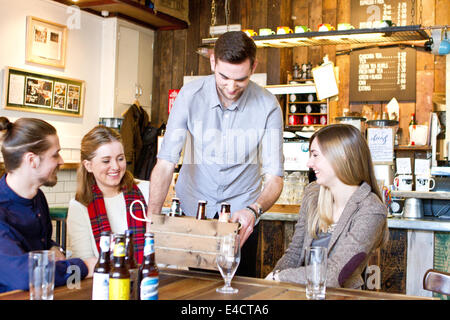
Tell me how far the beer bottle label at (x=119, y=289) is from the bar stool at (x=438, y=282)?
44.4 inches

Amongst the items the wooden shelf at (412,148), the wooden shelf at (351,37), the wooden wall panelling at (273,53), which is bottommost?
the wooden shelf at (412,148)

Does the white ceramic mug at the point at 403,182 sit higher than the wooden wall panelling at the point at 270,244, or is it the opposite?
the white ceramic mug at the point at 403,182

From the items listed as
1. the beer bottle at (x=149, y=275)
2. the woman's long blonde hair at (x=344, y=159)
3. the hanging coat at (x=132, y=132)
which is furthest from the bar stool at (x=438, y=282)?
the hanging coat at (x=132, y=132)

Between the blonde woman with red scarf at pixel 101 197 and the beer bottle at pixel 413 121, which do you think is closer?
the blonde woman with red scarf at pixel 101 197

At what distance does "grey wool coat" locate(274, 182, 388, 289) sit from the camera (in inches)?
80.4

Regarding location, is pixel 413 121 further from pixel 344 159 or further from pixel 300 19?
pixel 344 159

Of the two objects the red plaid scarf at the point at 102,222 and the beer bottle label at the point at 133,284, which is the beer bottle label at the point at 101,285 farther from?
the red plaid scarf at the point at 102,222

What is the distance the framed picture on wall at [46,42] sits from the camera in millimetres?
5625

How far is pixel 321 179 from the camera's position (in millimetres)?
2398

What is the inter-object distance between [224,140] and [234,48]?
459 mm

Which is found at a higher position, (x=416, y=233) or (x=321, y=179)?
(x=321, y=179)
